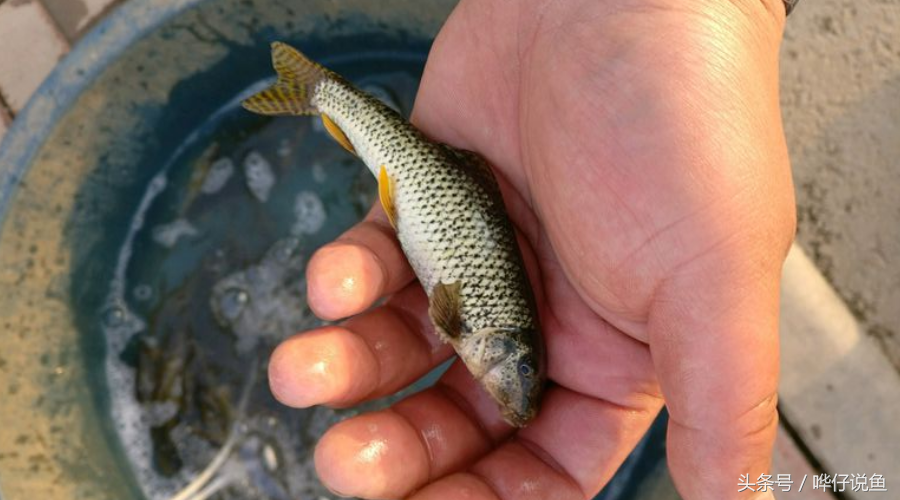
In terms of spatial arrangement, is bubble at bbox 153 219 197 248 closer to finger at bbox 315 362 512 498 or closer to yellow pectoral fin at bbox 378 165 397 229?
yellow pectoral fin at bbox 378 165 397 229

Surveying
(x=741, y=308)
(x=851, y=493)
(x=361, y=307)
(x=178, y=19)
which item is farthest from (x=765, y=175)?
(x=178, y=19)

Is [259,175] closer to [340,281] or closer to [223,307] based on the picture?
[223,307]

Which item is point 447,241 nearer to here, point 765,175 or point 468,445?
point 468,445

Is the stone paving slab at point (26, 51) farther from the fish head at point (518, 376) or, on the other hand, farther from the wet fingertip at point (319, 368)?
the fish head at point (518, 376)

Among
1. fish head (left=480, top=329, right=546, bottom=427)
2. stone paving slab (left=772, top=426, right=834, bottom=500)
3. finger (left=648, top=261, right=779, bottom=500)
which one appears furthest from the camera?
stone paving slab (left=772, top=426, right=834, bottom=500)

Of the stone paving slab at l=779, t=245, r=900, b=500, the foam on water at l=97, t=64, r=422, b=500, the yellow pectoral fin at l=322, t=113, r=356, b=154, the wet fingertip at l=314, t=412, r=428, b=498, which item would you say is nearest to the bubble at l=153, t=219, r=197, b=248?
the foam on water at l=97, t=64, r=422, b=500

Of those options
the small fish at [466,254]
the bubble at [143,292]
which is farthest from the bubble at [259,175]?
the small fish at [466,254]

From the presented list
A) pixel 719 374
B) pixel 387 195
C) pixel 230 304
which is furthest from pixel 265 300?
pixel 719 374
